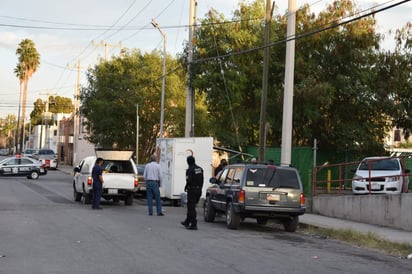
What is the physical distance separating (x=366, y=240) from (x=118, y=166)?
37.5 feet

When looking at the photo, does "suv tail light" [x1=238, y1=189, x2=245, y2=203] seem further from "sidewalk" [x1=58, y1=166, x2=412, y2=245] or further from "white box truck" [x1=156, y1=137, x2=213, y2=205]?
"white box truck" [x1=156, y1=137, x2=213, y2=205]

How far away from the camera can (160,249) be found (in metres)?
11.5

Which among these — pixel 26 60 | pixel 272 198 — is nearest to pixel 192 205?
pixel 272 198

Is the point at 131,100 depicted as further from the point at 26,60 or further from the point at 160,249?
the point at 26,60

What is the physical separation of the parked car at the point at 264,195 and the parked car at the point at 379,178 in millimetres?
4317

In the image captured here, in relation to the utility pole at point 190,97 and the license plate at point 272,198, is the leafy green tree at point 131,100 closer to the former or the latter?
the utility pole at point 190,97

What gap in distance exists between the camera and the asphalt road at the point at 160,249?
968 centimetres

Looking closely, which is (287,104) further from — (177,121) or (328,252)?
(177,121)

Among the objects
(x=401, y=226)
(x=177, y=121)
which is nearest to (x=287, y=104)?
(x=401, y=226)

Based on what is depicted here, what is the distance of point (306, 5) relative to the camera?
29.6 metres

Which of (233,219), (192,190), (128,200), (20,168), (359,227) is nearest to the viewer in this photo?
(192,190)

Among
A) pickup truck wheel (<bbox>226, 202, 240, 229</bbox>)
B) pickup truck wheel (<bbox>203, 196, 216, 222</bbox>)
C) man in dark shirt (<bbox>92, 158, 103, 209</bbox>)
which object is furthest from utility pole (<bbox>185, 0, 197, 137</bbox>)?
pickup truck wheel (<bbox>226, 202, 240, 229</bbox>)

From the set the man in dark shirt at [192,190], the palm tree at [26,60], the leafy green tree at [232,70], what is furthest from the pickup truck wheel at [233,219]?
the palm tree at [26,60]

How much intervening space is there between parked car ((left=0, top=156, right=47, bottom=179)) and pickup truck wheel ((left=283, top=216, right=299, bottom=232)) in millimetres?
27938
